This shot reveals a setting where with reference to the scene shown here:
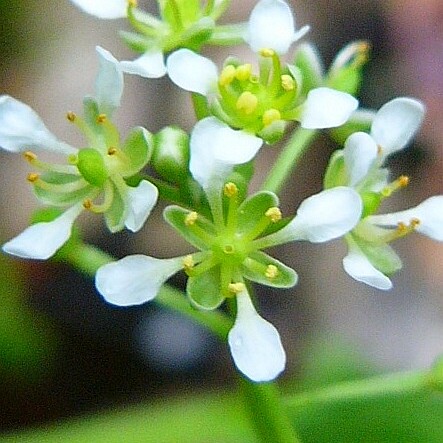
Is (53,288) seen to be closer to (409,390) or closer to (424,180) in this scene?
(424,180)

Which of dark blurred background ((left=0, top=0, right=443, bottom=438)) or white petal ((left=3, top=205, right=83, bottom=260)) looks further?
dark blurred background ((left=0, top=0, right=443, bottom=438))

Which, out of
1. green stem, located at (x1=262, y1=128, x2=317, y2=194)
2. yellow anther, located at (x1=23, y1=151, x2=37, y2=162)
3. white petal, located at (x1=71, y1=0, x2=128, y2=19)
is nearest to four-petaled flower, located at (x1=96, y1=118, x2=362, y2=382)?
green stem, located at (x1=262, y1=128, x2=317, y2=194)

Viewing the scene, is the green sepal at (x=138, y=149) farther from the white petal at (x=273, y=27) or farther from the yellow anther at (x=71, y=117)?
the white petal at (x=273, y=27)

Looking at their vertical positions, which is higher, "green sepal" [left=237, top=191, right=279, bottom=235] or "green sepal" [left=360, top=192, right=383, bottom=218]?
"green sepal" [left=237, top=191, right=279, bottom=235]

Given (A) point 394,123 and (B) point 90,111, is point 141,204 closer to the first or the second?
(B) point 90,111

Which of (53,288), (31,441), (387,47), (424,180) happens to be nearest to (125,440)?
(31,441)

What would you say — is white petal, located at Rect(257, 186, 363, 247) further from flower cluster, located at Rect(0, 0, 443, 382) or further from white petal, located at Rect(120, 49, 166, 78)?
white petal, located at Rect(120, 49, 166, 78)

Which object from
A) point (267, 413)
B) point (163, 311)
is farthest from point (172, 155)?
point (163, 311)
